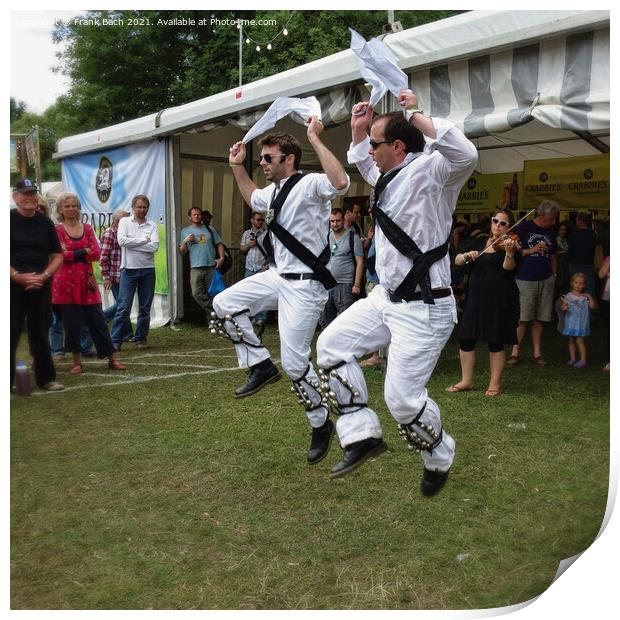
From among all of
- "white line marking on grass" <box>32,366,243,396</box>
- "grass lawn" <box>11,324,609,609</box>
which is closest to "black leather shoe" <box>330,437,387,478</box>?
"grass lawn" <box>11,324,609,609</box>

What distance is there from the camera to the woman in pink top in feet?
9.89

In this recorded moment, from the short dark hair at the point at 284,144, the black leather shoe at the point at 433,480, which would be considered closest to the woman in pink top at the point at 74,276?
the short dark hair at the point at 284,144

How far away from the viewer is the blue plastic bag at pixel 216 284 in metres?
3.69

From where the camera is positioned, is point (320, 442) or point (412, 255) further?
point (320, 442)

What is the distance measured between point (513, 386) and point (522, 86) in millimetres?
1982

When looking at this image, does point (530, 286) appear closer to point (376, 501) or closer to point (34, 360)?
point (376, 501)

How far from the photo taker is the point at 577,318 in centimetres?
434

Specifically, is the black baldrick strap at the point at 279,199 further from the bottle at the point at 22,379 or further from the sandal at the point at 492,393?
the sandal at the point at 492,393

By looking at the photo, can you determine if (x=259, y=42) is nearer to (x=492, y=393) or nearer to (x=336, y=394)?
(x=336, y=394)

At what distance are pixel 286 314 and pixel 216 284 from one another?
500mm

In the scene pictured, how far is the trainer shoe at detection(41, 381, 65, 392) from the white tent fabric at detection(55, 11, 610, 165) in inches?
35.7

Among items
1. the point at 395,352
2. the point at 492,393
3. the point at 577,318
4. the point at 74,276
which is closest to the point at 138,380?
the point at 74,276

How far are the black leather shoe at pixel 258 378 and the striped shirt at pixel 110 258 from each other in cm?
74

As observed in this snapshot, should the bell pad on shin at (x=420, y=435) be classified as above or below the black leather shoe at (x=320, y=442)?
above
